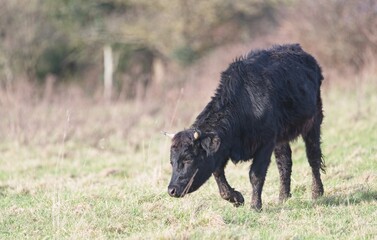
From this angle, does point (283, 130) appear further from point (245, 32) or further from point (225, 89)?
point (245, 32)

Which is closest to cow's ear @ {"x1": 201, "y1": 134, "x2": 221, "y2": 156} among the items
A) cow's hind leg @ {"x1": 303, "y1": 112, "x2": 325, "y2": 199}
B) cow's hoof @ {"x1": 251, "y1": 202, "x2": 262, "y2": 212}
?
cow's hoof @ {"x1": 251, "y1": 202, "x2": 262, "y2": 212}

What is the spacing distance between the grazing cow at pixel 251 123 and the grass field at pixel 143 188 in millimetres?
356

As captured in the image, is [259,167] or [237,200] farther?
[259,167]

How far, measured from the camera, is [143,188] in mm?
10766

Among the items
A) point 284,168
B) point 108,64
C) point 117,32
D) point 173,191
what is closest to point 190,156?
point 173,191

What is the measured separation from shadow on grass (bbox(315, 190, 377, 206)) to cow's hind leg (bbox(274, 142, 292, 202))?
57 cm

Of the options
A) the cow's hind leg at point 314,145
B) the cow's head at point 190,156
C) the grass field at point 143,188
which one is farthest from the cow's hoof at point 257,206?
the cow's hind leg at point 314,145

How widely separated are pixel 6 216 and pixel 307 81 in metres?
4.69

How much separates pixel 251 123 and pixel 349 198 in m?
1.70

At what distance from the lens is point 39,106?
21125 mm

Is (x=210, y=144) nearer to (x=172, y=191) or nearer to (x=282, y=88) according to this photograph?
(x=172, y=191)

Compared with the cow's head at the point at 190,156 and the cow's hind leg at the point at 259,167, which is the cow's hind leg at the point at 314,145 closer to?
the cow's hind leg at the point at 259,167

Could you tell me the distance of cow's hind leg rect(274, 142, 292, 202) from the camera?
34.7 ft

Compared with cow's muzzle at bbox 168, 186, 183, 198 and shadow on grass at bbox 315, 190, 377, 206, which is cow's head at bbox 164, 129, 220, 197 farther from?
shadow on grass at bbox 315, 190, 377, 206
